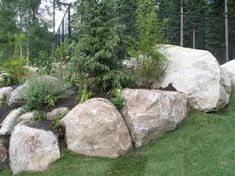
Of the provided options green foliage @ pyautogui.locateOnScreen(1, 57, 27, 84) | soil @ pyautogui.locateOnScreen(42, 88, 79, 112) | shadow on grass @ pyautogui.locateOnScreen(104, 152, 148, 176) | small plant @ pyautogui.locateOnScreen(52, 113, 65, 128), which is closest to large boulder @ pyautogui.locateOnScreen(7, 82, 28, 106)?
soil @ pyautogui.locateOnScreen(42, 88, 79, 112)

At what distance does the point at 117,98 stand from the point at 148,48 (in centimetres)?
139

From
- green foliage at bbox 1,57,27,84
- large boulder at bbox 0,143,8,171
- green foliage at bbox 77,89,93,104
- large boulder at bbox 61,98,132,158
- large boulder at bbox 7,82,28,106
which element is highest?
green foliage at bbox 1,57,27,84

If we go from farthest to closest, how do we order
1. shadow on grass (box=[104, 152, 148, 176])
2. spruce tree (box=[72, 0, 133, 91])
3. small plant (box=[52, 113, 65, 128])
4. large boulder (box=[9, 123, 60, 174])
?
spruce tree (box=[72, 0, 133, 91]) → small plant (box=[52, 113, 65, 128]) → large boulder (box=[9, 123, 60, 174]) → shadow on grass (box=[104, 152, 148, 176])

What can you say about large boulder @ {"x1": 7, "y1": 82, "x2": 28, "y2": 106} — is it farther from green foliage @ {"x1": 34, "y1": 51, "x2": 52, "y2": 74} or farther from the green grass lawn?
the green grass lawn

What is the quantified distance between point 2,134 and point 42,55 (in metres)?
3.95

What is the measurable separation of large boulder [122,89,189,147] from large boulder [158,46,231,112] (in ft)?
1.59

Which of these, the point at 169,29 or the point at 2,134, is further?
the point at 169,29

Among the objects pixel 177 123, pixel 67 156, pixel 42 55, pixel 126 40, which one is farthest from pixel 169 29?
pixel 67 156

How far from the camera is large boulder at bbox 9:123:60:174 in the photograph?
7.21 metres

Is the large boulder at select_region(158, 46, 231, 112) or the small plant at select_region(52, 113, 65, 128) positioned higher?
the large boulder at select_region(158, 46, 231, 112)

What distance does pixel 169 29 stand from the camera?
15.1m

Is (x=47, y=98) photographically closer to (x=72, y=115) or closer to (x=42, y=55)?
(x=72, y=115)

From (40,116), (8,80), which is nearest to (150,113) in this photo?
(40,116)

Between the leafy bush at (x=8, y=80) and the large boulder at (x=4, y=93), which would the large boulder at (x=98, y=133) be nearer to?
the large boulder at (x=4, y=93)
